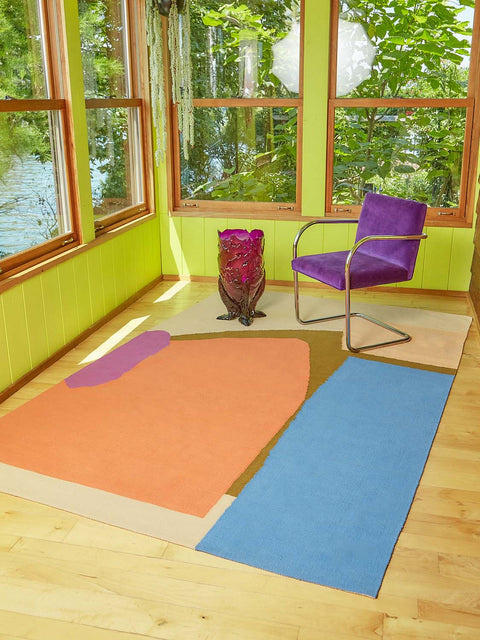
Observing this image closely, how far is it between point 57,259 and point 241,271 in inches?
42.6

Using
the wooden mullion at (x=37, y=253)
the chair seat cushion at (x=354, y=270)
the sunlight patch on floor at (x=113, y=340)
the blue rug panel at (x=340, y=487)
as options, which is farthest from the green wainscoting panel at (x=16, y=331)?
the chair seat cushion at (x=354, y=270)

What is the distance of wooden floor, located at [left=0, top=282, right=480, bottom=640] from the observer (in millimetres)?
1822

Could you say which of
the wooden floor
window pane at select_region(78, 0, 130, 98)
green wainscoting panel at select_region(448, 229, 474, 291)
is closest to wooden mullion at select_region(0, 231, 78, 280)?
window pane at select_region(78, 0, 130, 98)

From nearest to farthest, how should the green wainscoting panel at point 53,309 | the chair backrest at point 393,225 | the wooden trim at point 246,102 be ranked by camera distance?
the green wainscoting panel at point 53,309 < the chair backrest at point 393,225 < the wooden trim at point 246,102

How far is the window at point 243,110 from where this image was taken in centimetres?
462

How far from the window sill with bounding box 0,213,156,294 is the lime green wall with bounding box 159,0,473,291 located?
50cm

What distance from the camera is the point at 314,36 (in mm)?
4488

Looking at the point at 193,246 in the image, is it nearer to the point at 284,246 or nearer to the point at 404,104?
the point at 284,246

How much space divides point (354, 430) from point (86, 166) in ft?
7.26

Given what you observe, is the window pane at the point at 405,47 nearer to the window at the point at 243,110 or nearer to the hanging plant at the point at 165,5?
the window at the point at 243,110

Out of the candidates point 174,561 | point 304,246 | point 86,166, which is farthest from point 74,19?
point 174,561

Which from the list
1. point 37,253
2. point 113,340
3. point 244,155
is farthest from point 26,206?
point 244,155

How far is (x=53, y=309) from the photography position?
361 centimetres

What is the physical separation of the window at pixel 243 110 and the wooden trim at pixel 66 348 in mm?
Result: 886
